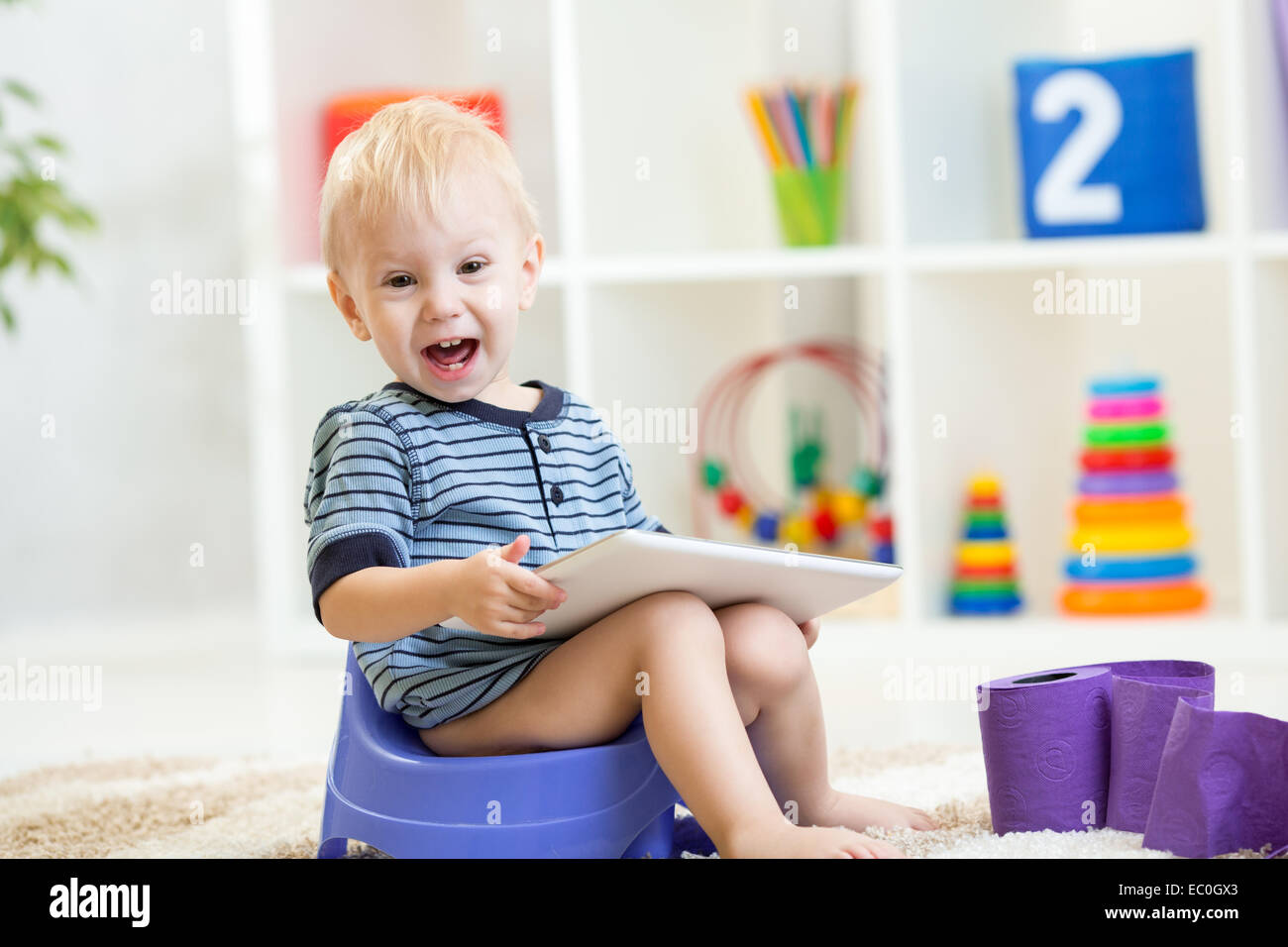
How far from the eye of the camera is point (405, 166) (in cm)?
89

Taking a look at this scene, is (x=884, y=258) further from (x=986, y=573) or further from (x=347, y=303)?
(x=347, y=303)

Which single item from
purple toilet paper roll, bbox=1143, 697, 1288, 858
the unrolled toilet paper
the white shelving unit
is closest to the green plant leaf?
the white shelving unit

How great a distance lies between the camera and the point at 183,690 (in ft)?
6.01

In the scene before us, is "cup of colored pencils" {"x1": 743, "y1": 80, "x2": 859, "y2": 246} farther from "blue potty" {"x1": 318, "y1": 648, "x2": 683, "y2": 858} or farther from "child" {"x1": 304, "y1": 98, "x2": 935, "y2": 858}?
"blue potty" {"x1": 318, "y1": 648, "x2": 683, "y2": 858}

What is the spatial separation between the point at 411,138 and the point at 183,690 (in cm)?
115

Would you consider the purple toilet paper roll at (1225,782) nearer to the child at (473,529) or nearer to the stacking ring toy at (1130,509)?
the child at (473,529)

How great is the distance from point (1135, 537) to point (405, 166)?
1225mm

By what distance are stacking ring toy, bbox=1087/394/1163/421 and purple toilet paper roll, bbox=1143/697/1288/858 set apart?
1078mm

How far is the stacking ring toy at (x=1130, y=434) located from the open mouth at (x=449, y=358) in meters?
1.14

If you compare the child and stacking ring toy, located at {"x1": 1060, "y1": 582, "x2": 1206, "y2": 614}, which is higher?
the child

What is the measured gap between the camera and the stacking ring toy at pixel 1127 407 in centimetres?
181

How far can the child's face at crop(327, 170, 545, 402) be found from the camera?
0.89 m

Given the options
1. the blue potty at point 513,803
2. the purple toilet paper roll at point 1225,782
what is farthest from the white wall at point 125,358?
the purple toilet paper roll at point 1225,782

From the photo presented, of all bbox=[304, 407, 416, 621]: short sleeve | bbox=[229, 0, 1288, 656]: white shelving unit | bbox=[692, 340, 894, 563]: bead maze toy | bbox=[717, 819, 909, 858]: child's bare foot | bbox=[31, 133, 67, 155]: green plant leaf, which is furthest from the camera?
bbox=[692, 340, 894, 563]: bead maze toy
